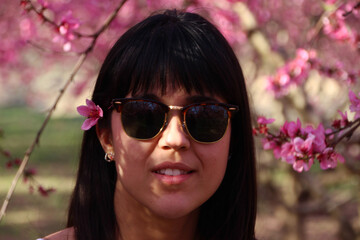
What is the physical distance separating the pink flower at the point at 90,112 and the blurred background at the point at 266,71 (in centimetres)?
51

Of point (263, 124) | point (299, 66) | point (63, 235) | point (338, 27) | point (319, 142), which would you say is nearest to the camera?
point (63, 235)

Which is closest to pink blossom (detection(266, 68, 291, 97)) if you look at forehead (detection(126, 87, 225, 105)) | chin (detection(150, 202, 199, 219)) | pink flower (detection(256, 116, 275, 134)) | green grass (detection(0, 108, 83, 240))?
green grass (detection(0, 108, 83, 240))

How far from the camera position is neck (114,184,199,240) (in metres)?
1.72

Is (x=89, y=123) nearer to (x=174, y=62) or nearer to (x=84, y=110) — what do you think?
(x=84, y=110)

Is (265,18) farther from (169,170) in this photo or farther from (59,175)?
(59,175)

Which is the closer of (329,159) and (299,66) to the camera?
(329,159)

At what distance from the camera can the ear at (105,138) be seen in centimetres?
175

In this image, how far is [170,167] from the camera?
1545 millimetres

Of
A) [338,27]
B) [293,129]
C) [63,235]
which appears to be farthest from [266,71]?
[63,235]

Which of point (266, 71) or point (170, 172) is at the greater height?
point (266, 71)

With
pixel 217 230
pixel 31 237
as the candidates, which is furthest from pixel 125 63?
pixel 31 237

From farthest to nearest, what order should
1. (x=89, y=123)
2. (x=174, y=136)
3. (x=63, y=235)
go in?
(x=63, y=235), (x=89, y=123), (x=174, y=136)

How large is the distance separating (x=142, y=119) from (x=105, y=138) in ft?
0.78

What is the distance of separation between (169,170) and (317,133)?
2.12ft
